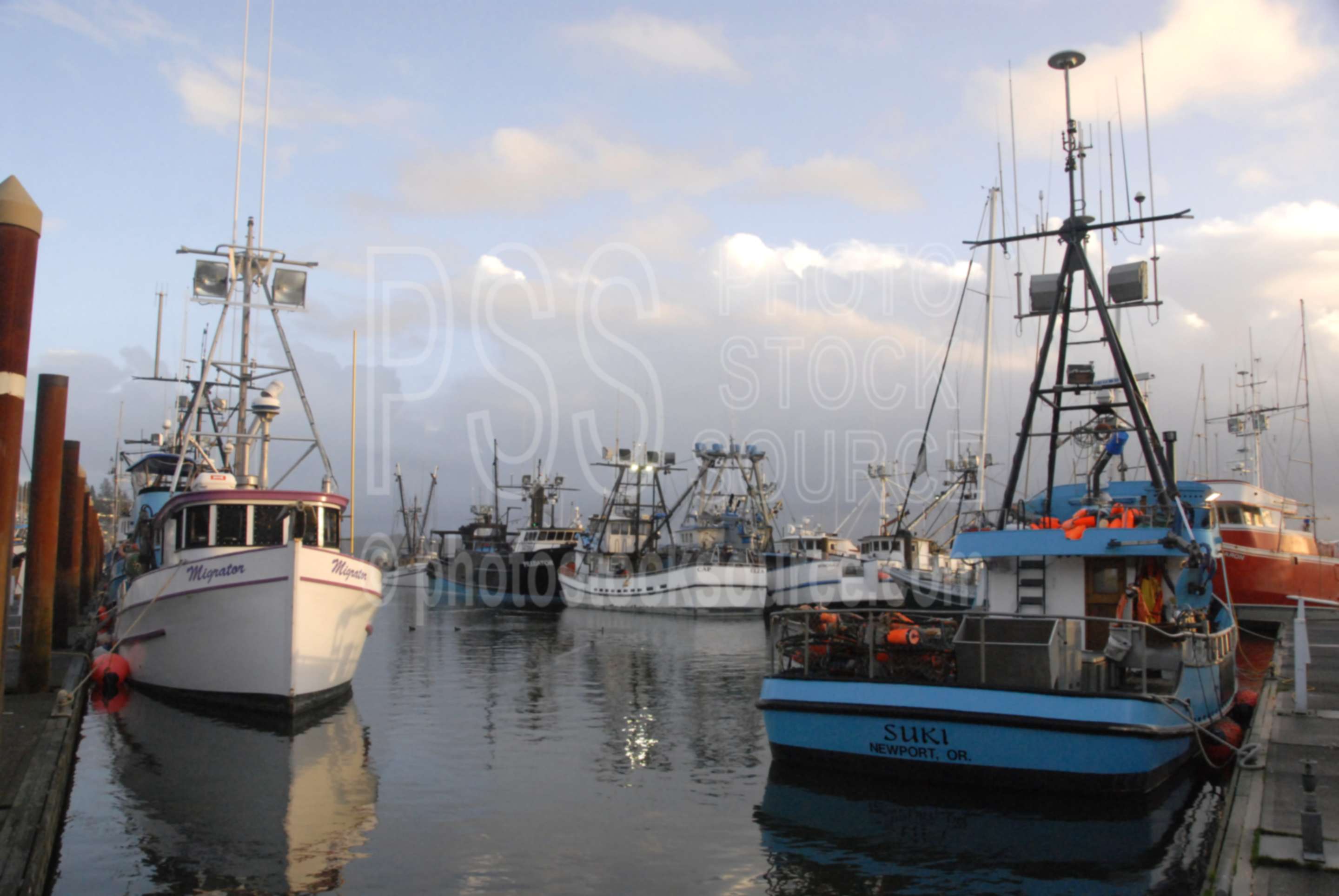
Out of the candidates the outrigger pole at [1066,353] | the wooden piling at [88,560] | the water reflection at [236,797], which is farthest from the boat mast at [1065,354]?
the wooden piling at [88,560]

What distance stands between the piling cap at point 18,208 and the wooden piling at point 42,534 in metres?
10.1

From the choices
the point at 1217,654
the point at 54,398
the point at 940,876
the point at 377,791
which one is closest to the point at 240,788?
the point at 377,791

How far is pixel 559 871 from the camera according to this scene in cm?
1099

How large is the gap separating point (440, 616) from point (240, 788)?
4745 cm

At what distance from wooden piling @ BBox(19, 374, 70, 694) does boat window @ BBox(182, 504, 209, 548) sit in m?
3.51

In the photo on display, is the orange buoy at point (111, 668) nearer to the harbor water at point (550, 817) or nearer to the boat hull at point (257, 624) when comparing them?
the boat hull at point (257, 624)

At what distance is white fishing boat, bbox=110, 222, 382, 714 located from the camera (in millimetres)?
19844

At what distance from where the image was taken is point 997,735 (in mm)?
12672

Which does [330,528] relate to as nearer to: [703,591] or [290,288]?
[290,288]

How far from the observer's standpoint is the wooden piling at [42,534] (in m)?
18.3

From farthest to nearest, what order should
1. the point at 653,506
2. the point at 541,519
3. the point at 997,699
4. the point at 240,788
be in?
1. the point at 541,519
2. the point at 653,506
3. the point at 240,788
4. the point at 997,699

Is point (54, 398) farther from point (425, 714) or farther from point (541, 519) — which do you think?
point (541, 519)

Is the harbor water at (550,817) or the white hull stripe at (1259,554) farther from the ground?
the white hull stripe at (1259,554)

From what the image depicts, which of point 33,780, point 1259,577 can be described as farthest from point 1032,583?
point 1259,577
